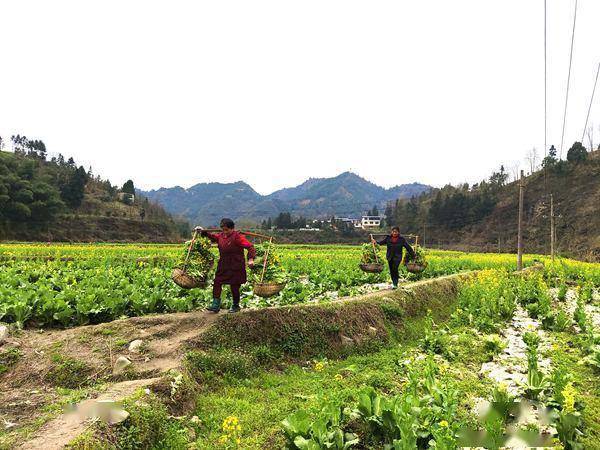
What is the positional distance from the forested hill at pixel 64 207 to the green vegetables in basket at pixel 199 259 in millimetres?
63320

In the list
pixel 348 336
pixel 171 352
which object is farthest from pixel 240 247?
pixel 348 336

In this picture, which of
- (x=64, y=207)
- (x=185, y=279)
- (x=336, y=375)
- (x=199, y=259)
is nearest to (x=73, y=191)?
(x=64, y=207)

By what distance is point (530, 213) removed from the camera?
89.8 m

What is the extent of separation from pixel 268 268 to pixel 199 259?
1697mm

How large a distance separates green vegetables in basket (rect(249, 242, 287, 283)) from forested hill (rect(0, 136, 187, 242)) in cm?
6415

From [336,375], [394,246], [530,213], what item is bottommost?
[336,375]

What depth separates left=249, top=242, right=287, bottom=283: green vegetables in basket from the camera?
9602mm

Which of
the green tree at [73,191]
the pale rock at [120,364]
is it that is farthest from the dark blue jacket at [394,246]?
the green tree at [73,191]

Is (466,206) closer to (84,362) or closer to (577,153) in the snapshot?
(577,153)

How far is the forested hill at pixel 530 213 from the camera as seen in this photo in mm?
75812

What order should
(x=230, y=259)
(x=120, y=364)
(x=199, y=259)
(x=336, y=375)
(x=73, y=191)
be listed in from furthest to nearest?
1. (x=73, y=191)
2. (x=199, y=259)
3. (x=230, y=259)
4. (x=336, y=375)
5. (x=120, y=364)

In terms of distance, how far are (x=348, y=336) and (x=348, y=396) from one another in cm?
379

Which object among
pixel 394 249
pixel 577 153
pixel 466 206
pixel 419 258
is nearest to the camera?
pixel 394 249

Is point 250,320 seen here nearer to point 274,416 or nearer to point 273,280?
point 273,280
